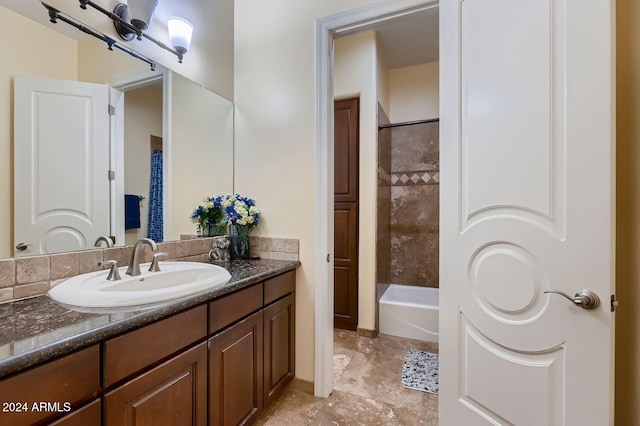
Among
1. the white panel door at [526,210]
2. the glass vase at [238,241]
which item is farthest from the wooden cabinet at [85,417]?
the white panel door at [526,210]

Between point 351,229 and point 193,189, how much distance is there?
1.51 meters

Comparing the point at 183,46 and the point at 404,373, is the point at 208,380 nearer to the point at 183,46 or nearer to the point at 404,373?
the point at 404,373

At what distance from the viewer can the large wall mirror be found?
1.08 meters

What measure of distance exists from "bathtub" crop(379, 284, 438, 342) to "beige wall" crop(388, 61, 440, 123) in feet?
7.09

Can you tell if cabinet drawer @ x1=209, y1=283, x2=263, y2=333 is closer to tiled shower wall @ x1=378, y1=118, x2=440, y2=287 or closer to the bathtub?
the bathtub

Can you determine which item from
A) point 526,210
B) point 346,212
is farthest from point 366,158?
point 526,210

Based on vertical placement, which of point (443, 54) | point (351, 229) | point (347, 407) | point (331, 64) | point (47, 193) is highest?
point (331, 64)

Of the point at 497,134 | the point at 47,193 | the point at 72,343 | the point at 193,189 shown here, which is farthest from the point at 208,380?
the point at 497,134

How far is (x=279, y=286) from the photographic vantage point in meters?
1.67

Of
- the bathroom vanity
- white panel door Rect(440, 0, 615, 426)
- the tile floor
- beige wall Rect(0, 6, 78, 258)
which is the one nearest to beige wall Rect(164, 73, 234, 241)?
the bathroom vanity

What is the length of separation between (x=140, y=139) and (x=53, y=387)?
126 centimetres

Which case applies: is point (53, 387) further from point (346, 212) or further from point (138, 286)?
point (346, 212)

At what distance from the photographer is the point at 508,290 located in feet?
3.64

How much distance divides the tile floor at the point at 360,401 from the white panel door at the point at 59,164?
1.36 metres
